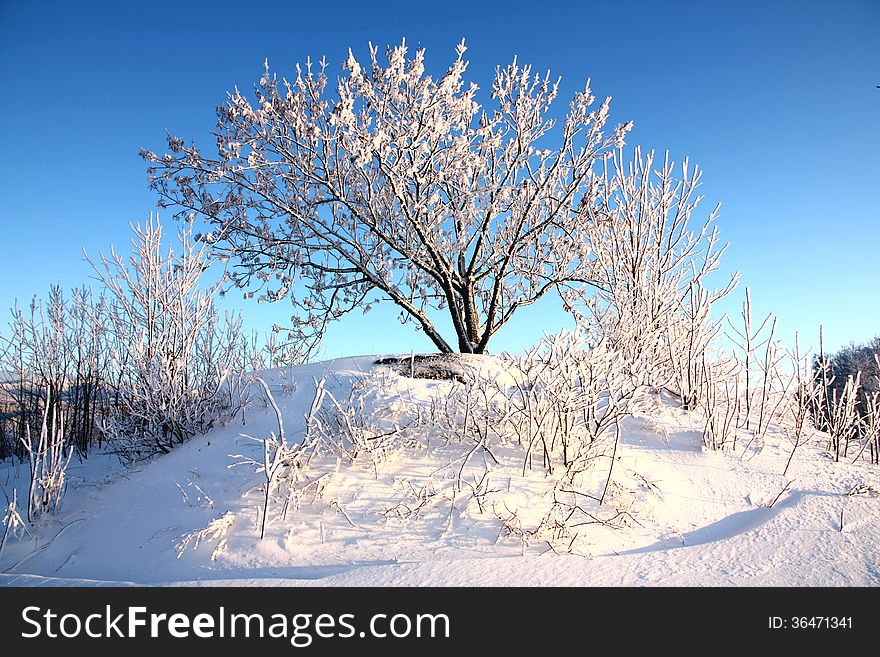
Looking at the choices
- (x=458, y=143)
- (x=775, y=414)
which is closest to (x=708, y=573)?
(x=775, y=414)

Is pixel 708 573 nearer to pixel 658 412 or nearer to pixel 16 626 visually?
pixel 658 412

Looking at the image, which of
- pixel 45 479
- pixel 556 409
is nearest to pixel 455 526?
pixel 556 409

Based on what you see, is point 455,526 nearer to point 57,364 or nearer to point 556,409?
point 556,409

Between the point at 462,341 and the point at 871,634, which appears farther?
the point at 462,341

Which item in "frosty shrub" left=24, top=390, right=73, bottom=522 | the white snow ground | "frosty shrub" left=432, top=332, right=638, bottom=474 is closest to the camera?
the white snow ground

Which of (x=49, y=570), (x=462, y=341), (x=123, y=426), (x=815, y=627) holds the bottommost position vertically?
(x=49, y=570)

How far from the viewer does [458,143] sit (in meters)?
6.94

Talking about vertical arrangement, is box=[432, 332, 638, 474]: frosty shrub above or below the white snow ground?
above

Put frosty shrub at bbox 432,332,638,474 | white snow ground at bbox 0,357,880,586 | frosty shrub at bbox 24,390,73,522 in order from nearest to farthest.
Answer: white snow ground at bbox 0,357,880,586 < frosty shrub at bbox 432,332,638,474 < frosty shrub at bbox 24,390,73,522

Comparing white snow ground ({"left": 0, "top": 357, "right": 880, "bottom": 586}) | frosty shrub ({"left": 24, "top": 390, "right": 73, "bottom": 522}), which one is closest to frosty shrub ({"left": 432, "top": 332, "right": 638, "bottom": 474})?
white snow ground ({"left": 0, "top": 357, "right": 880, "bottom": 586})

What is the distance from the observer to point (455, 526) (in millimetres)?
3666

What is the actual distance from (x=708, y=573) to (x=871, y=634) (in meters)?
0.73

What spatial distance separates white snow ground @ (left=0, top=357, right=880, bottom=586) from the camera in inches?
123

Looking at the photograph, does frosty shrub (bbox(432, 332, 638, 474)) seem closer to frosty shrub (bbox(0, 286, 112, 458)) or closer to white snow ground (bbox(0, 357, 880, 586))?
white snow ground (bbox(0, 357, 880, 586))
